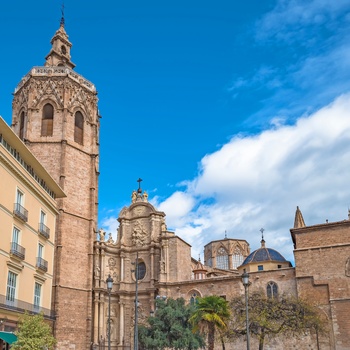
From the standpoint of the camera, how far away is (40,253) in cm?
2727

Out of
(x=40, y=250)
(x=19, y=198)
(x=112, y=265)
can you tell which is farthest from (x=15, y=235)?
(x=112, y=265)

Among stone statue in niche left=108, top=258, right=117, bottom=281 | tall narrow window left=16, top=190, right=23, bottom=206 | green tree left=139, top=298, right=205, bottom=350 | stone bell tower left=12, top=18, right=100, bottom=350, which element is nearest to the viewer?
tall narrow window left=16, top=190, right=23, bottom=206

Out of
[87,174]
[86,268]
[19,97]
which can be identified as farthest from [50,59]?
[86,268]

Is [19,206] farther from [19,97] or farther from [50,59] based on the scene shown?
[50,59]

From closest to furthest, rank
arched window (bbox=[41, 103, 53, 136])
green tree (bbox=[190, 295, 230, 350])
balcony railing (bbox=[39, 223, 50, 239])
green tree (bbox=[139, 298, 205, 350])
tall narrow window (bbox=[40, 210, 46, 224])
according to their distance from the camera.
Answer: green tree (bbox=[190, 295, 230, 350]), balcony railing (bbox=[39, 223, 50, 239]), tall narrow window (bbox=[40, 210, 46, 224]), green tree (bbox=[139, 298, 205, 350]), arched window (bbox=[41, 103, 53, 136])

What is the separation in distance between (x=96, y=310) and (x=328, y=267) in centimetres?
1932

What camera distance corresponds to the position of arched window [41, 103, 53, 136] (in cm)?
4044

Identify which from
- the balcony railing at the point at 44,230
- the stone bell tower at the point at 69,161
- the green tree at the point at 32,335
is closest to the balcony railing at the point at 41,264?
the balcony railing at the point at 44,230

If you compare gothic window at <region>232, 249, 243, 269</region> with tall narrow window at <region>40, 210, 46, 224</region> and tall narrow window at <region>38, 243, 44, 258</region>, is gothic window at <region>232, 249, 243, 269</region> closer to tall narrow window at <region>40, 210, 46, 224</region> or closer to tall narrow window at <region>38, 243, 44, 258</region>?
tall narrow window at <region>40, 210, 46, 224</region>

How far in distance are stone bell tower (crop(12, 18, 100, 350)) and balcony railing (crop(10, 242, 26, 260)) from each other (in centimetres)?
1213

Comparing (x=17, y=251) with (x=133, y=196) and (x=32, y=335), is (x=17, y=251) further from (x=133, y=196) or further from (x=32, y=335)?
(x=133, y=196)

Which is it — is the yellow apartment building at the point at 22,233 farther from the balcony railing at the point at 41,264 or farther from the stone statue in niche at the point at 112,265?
the stone statue in niche at the point at 112,265

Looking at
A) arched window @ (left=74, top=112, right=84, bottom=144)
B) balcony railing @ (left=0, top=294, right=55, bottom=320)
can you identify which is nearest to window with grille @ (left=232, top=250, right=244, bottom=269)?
arched window @ (left=74, top=112, right=84, bottom=144)

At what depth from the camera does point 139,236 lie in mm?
44656
